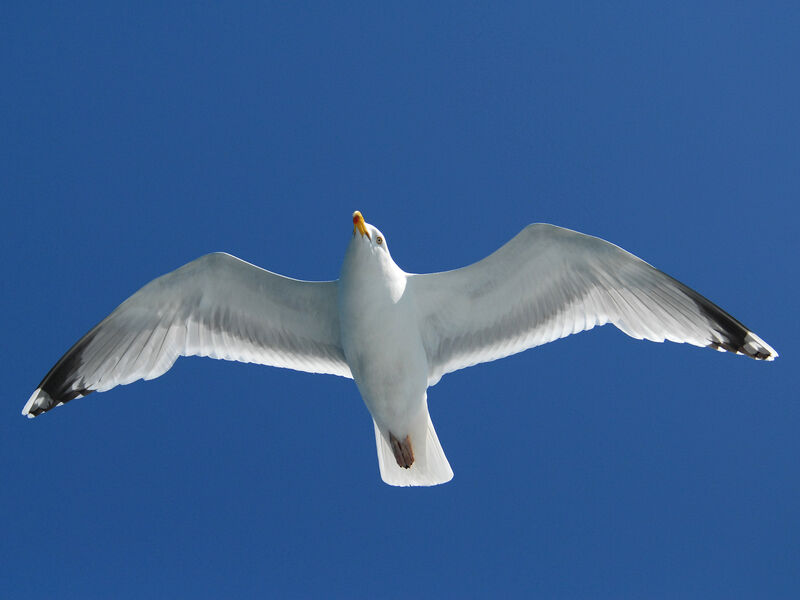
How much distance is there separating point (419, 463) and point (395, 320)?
105 centimetres

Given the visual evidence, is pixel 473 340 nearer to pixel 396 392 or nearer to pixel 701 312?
pixel 396 392

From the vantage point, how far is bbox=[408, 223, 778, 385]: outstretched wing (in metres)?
5.16

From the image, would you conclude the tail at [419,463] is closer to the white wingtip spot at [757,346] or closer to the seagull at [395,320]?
the seagull at [395,320]

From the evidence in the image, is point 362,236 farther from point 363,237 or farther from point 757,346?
point 757,346

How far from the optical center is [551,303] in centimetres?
543

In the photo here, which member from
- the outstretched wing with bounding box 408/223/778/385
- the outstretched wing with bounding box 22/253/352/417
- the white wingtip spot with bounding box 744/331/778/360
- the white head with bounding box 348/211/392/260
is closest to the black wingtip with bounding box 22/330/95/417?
the outstretched wing with bounding box 22/253/352/417

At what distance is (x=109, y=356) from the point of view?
5.50m

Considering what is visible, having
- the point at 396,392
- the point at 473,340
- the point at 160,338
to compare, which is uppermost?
the point at 160,338

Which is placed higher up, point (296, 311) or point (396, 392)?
point (296, 311)

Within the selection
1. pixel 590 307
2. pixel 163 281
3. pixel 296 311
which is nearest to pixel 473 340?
pixel 590 307

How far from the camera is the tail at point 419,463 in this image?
5457 mm

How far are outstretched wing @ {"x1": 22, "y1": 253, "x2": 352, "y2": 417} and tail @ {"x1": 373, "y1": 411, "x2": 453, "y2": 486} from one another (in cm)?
83

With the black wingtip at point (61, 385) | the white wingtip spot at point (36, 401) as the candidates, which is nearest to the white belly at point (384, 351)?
the black wingtip at point (61, 385)

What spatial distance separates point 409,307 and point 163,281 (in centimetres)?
164
